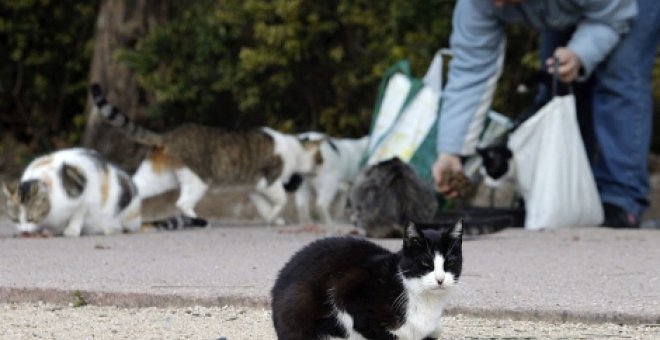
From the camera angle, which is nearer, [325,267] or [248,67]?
[325,267]

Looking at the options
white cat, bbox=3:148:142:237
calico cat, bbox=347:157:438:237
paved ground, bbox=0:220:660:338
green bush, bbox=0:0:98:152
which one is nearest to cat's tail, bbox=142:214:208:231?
white cat, bbox=3:148:142:237

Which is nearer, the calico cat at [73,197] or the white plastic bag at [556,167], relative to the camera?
the calico cat at [73,197]

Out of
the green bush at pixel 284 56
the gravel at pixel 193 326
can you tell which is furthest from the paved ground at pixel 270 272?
the green bush at pixel 284 56

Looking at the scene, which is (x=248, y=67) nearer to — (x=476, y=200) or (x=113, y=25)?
(x=113, y=25)

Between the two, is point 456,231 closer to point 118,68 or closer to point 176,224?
point 176,224

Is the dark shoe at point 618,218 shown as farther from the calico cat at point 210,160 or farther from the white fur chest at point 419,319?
the white fur chest at point 419,319

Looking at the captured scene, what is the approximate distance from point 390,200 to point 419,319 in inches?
170

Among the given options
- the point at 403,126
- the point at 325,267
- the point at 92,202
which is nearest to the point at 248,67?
the point at 403,126

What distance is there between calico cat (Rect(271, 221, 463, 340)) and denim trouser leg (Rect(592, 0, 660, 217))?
5.48m

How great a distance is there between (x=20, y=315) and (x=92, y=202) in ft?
12.5

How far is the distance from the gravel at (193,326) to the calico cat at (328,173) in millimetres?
5671

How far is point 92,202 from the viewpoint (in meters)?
10.1

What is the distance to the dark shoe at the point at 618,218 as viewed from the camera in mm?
10406

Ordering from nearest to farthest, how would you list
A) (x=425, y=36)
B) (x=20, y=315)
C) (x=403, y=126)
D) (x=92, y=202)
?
(x=20, y=315) < (x=92, y=202) < (x=403, y=126) < (x=425, y=36)
